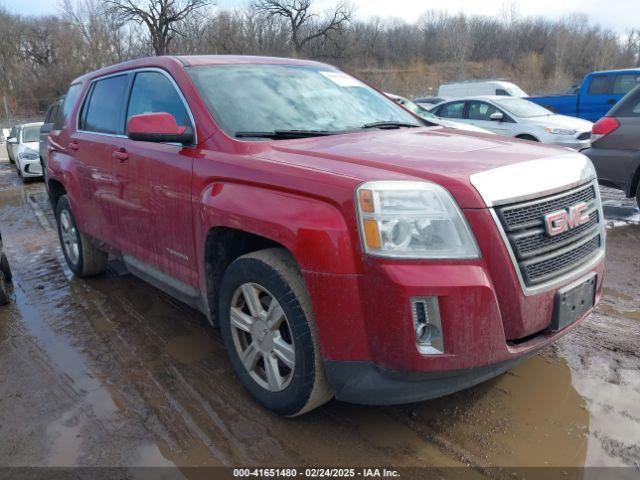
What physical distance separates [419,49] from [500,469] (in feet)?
233

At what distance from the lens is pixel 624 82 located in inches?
500

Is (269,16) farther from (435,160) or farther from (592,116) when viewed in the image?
(435,160)

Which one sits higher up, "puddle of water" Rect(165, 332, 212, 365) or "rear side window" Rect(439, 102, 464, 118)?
"rear side window" Rect(439, 102, 464, 118)

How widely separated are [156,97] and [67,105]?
2.06 m

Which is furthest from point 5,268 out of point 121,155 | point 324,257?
point 324,257

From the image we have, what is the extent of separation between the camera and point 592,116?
13602 mm

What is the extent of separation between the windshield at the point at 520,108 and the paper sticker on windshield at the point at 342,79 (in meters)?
7.99

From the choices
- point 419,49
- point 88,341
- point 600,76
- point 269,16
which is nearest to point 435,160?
point 88,341

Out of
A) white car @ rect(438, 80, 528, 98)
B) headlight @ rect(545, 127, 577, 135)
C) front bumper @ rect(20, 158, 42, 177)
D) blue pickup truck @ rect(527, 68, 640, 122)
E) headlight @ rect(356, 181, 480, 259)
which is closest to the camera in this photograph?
headlight @ rect(356, 181, 480, 259)

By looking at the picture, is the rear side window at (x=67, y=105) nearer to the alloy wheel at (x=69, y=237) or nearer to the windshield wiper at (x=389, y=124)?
the alloy wheel at (x=69, y=237)

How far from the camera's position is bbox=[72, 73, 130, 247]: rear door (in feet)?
13.0

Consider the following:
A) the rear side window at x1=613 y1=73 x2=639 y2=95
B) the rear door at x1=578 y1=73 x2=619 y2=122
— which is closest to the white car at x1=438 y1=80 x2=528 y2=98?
the rear door at x1=578 y1=73 x2=619 y2=122

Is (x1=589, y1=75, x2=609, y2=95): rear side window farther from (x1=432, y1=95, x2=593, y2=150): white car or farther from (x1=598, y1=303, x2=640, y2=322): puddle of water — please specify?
(x1=598, y1=303, x2=640, y2=322): puddle of water

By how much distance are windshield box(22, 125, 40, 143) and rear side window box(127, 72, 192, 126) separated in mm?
11863
